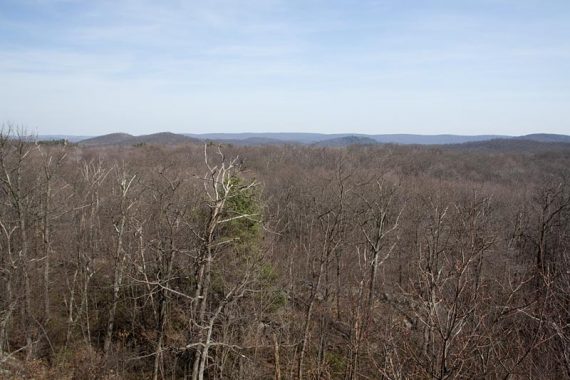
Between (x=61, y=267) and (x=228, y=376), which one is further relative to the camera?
(x=61, y=267)

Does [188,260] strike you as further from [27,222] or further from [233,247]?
[27,222]

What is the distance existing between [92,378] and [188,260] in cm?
531

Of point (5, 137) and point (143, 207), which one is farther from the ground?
point (5, 137)

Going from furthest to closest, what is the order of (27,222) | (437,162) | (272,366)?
(437,162)
(27,222)
(272,366)

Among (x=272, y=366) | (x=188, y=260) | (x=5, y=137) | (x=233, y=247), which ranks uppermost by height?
(x=5, y=137)

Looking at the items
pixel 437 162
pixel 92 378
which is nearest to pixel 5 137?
pixel 92 378

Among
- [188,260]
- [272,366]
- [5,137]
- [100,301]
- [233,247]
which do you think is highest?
[5,137]

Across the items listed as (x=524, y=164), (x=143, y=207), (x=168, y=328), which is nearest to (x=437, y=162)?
(x=524, y=164)

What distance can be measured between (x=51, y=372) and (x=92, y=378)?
145cm

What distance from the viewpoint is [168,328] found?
17062 millimetres

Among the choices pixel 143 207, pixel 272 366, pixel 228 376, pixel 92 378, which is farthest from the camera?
pixel 143 207

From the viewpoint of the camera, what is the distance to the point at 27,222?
789 inches

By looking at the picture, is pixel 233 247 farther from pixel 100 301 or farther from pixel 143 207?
pixel 143 207

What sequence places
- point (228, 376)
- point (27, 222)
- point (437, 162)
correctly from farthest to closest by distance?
point (437, 162)
point (27, 222)
point (228, 376)
